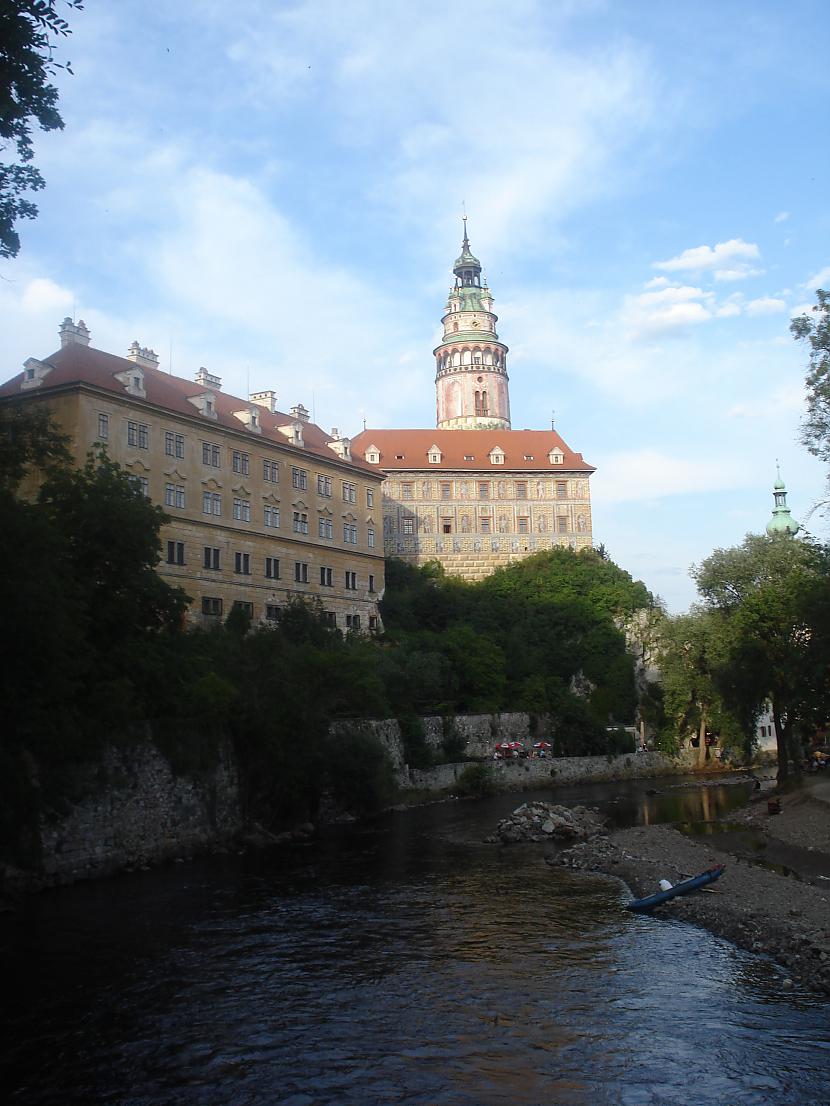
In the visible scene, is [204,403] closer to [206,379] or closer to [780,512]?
[206,379]

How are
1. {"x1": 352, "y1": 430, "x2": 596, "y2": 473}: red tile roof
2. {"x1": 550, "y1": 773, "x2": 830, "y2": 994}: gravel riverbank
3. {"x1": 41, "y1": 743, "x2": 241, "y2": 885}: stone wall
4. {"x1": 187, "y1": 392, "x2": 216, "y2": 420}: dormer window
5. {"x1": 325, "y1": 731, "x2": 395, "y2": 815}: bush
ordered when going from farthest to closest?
{"x1": 352, "y1": 430, "x2": 596, "y2": 473}: red tile roof < {"x1": 187, "y1": 392, "x2": 216, "y2": 420}: dormer window < {"x1": 325, "y1": 731, "x2": 395, "y2": 815}: bush < {"x1": 41, "y1": 743, "x2": 241, "y2": 885}: stone wall < {"x1": 550, "y1": 773, "x2": 830, "y2": 994}: gravel riverbank

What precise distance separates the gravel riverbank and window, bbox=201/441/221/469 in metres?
24.3

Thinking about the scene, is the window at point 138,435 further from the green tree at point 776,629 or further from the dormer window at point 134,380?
the green tree at point 776,629

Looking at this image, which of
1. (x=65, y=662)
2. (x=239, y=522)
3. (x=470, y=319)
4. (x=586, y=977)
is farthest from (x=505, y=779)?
(x=470, y=319)

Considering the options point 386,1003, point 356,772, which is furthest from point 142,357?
point 386,1003

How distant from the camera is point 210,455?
44.0 metres

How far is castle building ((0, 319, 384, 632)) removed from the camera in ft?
129

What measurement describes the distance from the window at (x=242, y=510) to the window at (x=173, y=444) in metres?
3.90

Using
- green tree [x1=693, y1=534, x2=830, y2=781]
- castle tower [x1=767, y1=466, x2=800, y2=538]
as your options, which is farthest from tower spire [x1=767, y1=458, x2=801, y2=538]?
green tree [x1=693, y1=534, x2=830, y2=781]

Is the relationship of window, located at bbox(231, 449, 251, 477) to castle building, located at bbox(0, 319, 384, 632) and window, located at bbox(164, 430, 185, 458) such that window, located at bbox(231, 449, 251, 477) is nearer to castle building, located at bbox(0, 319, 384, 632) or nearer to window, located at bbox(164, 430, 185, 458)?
castle building, located at bbox(0, 319, 384, 632)

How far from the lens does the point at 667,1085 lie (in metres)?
10.3

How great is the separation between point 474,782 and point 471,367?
5085cm

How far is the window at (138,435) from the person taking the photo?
40000 millimetres

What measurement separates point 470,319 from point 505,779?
5308cm
